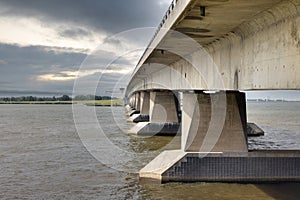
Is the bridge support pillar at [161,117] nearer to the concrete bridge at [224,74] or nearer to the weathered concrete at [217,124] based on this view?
the concrete bridge at [224,74]

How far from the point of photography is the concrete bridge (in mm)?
8148

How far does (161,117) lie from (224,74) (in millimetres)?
24777

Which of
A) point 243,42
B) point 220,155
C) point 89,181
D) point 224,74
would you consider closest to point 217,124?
point 220,155

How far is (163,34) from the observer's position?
12.4 meters

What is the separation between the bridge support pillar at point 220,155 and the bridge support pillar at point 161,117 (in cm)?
1807

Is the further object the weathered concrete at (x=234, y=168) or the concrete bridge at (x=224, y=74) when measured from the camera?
the weathered concrete at (x=234, y=168)

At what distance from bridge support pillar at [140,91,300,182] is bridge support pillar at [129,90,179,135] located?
18.1 metres

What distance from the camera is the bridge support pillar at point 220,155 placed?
15.7 metres

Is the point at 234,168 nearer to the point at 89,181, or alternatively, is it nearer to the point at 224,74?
the point at 224,74

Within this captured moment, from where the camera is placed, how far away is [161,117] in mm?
37375

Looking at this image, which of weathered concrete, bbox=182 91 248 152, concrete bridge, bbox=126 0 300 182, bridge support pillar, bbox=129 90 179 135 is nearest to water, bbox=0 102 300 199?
concrete bridge, bbox=126 0 300 182

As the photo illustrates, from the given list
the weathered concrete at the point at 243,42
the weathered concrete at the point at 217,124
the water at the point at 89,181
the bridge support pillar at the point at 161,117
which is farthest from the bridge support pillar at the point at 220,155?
the bridge support pillar at the point at 161,117

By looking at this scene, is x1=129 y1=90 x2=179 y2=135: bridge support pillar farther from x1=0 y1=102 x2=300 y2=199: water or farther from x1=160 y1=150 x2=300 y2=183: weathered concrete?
x1=160 y1=150 x2=300 y2=183: weathered concrete

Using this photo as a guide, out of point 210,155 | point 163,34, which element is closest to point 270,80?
point 163,34
